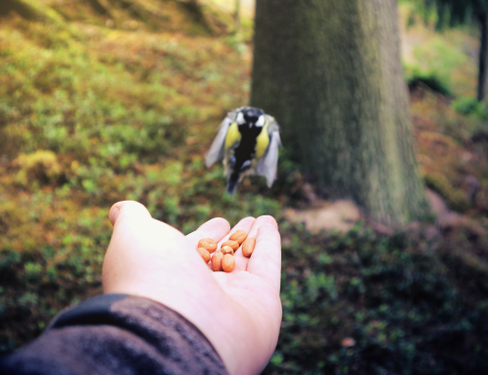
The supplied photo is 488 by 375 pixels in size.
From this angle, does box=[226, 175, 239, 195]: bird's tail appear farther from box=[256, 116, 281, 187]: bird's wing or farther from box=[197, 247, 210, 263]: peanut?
box=[197, 247, 210, 263]: peanut

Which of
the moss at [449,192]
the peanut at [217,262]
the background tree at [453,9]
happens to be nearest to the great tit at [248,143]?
the peanut at [217,262]

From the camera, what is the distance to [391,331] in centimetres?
251

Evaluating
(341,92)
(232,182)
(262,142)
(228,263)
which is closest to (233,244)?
(228,263)

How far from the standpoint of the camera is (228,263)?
4.63ft

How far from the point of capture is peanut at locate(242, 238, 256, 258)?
153 cm

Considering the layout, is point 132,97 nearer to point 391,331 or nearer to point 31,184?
point 31,184

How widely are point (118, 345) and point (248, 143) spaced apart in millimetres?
1022

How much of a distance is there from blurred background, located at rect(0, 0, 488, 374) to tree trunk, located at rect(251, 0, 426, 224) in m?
0.26

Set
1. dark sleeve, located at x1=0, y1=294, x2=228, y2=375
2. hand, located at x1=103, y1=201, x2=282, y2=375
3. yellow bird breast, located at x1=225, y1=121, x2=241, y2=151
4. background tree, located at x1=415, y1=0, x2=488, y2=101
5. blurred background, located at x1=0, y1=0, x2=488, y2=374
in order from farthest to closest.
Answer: background tree, located at x1=415, y1=0, x2=488, y2=101 → blurred background, located at x1=0, y1=0, x2=488, y2=374 → yellow bird breast, located at x1=225, y1=121, x2=241, y2=151 → hand, located at x1=103, y1=201, x2=282, y2=375 → dark sleeve, located at x1=0, y1=294, x2=228, y2=375

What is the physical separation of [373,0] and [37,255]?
3.95 meters

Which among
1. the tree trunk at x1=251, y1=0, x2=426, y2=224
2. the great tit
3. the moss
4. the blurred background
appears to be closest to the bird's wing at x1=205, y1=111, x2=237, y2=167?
the great tit

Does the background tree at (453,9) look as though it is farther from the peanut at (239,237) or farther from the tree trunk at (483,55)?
the peanut at (239,237)

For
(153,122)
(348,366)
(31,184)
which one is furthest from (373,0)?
(31,184)

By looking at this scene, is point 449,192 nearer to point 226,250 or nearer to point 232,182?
point 232,182
